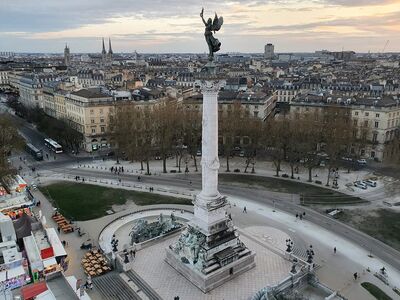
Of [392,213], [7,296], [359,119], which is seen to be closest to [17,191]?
[7,296]

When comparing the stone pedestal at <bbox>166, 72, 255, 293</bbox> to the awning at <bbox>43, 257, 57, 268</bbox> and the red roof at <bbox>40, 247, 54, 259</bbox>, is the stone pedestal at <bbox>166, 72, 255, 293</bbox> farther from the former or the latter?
the red roof at <bbox>40, 247, 54, 259</bbox>

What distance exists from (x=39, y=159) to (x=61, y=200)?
2841 cm

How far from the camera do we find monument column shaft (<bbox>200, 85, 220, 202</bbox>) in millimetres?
35312

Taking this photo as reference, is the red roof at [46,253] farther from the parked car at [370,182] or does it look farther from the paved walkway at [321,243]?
the parked car at [370,182]

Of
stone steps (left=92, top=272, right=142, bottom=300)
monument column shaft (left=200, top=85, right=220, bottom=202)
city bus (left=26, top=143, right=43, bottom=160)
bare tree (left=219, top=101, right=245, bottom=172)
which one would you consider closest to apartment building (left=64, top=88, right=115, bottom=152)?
city bus (left=26, top=143, right=43, bottom=160)

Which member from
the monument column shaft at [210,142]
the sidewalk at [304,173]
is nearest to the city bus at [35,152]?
the sidewalk at [304,173]

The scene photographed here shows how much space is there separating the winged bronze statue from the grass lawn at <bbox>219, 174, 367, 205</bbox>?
3370 centimetres

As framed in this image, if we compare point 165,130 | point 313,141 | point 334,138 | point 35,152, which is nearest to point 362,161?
point 334,138

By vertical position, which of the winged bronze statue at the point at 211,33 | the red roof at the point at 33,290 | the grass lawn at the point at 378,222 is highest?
the winged bronze statue at the point at 211,33

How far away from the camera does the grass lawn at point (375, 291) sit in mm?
35500

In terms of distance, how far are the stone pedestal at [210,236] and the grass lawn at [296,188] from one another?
25.4 metres

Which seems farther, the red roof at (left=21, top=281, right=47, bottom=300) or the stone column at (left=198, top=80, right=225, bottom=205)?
the stone column at (left=198, top=80, right=225, bottom=205)

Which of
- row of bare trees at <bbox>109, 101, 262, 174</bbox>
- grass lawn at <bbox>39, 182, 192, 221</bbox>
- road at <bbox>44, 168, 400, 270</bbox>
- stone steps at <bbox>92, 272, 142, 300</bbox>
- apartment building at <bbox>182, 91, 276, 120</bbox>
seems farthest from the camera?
apartment building at <bbox>182, 91, 276, 120</bbox>

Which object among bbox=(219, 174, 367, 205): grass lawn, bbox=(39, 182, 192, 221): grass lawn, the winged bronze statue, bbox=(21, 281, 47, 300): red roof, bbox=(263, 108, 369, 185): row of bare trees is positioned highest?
the winged bronze statue
